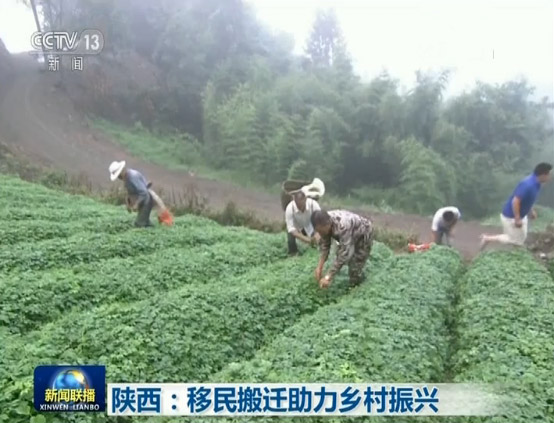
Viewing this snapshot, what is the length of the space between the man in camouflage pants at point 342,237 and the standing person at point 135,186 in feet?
13.2

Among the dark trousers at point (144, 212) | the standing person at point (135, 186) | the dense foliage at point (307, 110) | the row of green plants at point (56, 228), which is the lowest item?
the row of green plants at point (56, 228)

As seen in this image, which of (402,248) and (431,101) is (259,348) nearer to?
(402,248)

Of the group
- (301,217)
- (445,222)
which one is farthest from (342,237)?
(445,222)

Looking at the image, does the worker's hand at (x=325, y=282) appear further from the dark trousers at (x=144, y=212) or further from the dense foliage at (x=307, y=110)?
the dark trousers at (x=144, y=212)

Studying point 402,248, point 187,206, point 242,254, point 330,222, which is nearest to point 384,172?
point 402,248

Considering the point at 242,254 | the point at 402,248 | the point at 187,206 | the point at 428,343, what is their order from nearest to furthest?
the point at 428,343
the point at 242,254
the point at 402,248
the point at 187,206

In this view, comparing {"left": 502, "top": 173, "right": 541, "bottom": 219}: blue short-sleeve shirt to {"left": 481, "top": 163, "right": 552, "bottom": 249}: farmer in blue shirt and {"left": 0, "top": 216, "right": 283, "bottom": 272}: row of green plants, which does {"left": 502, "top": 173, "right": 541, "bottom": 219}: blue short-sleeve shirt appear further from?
{"left": 0, "top": 216, "right": 283, "bottom": 272}: row of green plants

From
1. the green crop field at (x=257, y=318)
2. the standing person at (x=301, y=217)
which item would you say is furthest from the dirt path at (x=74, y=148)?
the standing person at (x=301, y=217)

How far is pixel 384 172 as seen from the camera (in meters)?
15.1

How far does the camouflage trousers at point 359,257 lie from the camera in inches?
291

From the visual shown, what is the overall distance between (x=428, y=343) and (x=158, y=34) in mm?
7612

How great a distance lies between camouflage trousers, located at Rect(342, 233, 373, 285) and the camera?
291 inches

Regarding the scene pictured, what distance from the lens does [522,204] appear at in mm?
8867

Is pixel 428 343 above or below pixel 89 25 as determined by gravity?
below
